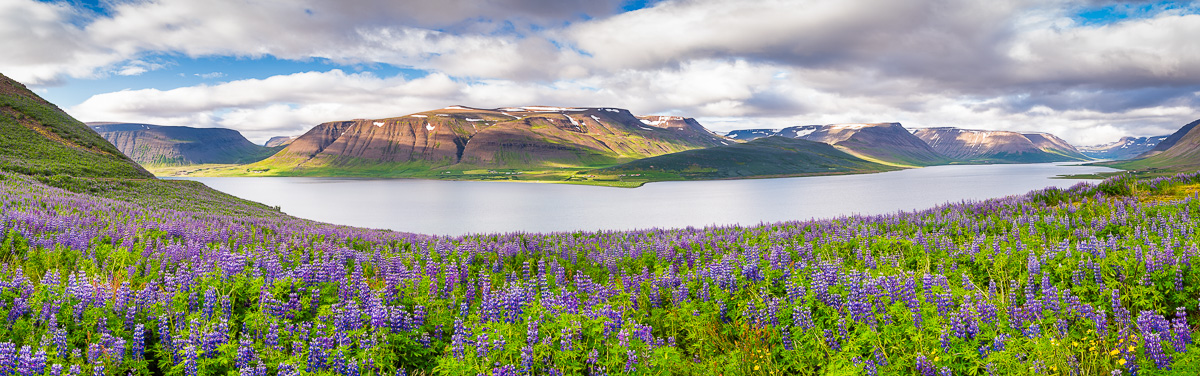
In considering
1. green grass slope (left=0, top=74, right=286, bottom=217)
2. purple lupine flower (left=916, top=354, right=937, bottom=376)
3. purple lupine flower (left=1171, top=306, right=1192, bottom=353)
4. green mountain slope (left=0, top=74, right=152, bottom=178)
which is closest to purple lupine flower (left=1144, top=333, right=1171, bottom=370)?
purple lupine flower (left=1171, top=306, right=1192, bottom=353)

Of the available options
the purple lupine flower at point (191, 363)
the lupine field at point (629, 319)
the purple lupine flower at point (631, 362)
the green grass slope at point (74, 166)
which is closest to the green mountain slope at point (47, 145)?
the green grass slope at point (74, 166)

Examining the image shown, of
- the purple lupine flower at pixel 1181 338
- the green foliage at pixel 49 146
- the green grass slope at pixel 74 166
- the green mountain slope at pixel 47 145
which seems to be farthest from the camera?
the green mountain slope at pixel 47 145

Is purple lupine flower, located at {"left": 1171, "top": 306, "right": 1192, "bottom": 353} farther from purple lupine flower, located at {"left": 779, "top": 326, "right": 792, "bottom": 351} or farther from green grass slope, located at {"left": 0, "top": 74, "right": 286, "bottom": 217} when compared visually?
green grass slope, located at {"left": 0, "top": 74, "right": 286, "bottom": 217}

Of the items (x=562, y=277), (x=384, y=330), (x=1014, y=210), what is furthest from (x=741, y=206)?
(x=384, y=330)

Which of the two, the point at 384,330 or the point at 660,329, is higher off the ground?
the point at 384,330

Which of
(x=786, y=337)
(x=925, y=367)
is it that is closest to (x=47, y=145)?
(x=786, y=337)

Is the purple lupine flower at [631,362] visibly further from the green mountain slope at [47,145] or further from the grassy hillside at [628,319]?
the green mountain slope at [47,145]

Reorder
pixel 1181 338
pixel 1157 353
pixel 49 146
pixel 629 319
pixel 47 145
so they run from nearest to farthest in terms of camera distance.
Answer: pixel 1157 353
pixel 1181 338
pixel 629 319
pixel 49 146
pixel 47 145

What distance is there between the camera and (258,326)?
21.2ft

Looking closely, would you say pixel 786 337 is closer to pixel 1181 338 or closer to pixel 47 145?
pixel 1181 338

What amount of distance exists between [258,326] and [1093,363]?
30.2ft

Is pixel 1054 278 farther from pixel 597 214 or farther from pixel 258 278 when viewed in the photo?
pixel 597 214

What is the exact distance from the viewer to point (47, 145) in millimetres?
55062

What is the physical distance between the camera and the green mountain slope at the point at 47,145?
43.9m
